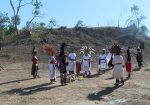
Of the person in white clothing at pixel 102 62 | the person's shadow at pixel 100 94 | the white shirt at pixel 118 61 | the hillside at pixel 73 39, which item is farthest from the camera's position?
the hillside at pixel 73 39

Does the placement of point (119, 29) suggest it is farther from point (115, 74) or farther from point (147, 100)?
point (147, 100)

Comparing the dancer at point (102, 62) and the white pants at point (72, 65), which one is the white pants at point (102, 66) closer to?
the dancer at point (102, 62)

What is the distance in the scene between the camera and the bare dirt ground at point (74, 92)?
17438 mm

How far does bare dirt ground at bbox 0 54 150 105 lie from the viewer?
1744 centimetres

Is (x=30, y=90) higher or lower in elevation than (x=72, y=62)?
lower

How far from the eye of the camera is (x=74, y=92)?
1923cm

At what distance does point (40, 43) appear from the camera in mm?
42312

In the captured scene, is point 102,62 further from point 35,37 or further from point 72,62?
point 35,37

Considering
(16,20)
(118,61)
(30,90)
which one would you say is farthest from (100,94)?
(16,20)

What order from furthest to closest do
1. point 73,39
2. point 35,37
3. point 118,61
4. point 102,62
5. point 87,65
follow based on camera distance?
point 73,39 < point 35,37 < point 102,62 < point 87,65 < point 118,61

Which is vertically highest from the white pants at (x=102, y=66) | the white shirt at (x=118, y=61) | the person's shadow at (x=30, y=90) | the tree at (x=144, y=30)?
the tree at (x=144, y=30)

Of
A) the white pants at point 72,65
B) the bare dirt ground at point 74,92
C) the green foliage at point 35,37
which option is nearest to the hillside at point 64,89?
the bare dirt ground at point 74,92

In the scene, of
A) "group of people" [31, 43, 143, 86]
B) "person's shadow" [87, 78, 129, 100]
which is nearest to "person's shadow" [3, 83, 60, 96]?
"group of people" [31, 43, 143, 86]

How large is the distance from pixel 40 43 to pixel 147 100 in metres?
25.5
